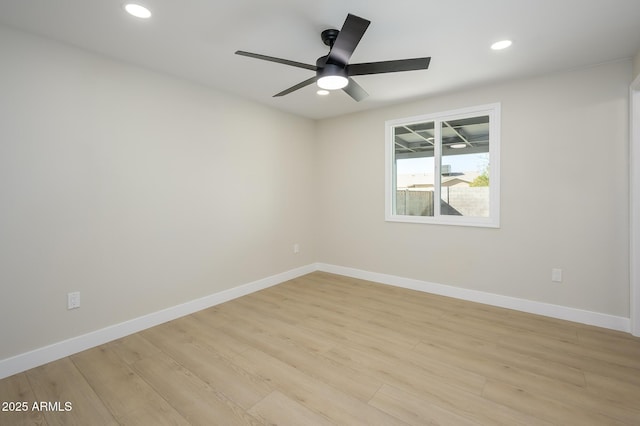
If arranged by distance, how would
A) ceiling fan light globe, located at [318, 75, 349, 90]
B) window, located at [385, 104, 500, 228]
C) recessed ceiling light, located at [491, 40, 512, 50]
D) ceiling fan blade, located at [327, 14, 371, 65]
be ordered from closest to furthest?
ceiling fan blade, located at [327, 14, 371, 65] < ceiling fan light globe, located at [318, 75, 349, 90] < recessed ceiling light, located at [491, 40, 512, 50] < window, located at [385, 104, 500, 228]

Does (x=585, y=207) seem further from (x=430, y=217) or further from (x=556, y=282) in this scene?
(x=430, y=217)

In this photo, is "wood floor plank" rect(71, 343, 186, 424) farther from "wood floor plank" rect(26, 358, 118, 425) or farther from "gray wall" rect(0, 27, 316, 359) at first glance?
"gray wall" rect(0, 27, 316, 359)

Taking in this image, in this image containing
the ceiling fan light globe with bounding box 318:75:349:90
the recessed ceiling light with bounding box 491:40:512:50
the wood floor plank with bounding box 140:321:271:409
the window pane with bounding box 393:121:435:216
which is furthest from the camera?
the window pane with bounding box 393:121:435:216

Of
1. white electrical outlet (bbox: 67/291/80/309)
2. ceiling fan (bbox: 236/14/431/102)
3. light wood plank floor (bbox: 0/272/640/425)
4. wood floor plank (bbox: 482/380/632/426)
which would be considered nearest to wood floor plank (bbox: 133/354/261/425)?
light wood plank floor (bbox: 0/272/640/425)

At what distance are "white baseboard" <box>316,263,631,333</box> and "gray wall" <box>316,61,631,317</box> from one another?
0.19ft

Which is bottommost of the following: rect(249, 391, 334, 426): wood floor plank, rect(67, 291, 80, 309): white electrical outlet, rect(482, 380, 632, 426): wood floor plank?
rect(249, 391, 334, 426): wood floor plank

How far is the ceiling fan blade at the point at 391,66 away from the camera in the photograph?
1.86m

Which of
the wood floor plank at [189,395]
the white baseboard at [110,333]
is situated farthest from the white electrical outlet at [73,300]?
the wood floor plank at [189,395]

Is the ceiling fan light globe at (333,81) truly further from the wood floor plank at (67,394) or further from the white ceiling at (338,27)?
the wood floor plank at (67,394)

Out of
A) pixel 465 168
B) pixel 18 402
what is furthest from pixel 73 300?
pixel 465 168

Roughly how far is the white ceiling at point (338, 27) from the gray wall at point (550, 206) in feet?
0.97

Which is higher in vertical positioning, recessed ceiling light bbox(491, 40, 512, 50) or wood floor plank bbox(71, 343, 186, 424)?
recessed ceiling light bbox(491, 40, 512, 50)

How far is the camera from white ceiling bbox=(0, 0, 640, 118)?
1891 millimetres

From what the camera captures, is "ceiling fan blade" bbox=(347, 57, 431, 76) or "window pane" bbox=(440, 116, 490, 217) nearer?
"ceiling fan blade" bbox=(347, 57, 431, 76)
